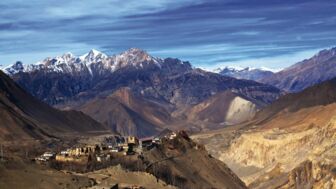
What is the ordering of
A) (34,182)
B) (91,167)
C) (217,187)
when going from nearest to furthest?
(34,182) → (91,167) → (217,187)

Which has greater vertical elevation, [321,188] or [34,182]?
[34,182]

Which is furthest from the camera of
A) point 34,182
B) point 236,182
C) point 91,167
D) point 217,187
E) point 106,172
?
point 236,182

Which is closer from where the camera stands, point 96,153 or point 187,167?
point 96,153

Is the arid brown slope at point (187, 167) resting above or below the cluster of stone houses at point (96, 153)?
below

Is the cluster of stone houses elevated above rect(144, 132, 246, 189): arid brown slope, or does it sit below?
above

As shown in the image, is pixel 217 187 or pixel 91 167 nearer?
pixel 91 167

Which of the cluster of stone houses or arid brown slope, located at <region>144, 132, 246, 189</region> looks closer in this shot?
the cluster of stone houses

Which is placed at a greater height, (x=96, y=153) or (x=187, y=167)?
(x=96, y=153)

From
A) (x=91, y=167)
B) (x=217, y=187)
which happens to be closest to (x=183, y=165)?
(x=217, y=187)

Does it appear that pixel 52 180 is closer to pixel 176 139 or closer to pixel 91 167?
pixel 91 167

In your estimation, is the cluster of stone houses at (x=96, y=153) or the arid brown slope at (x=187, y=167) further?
the arid brown slope at (x=187, y=167)
